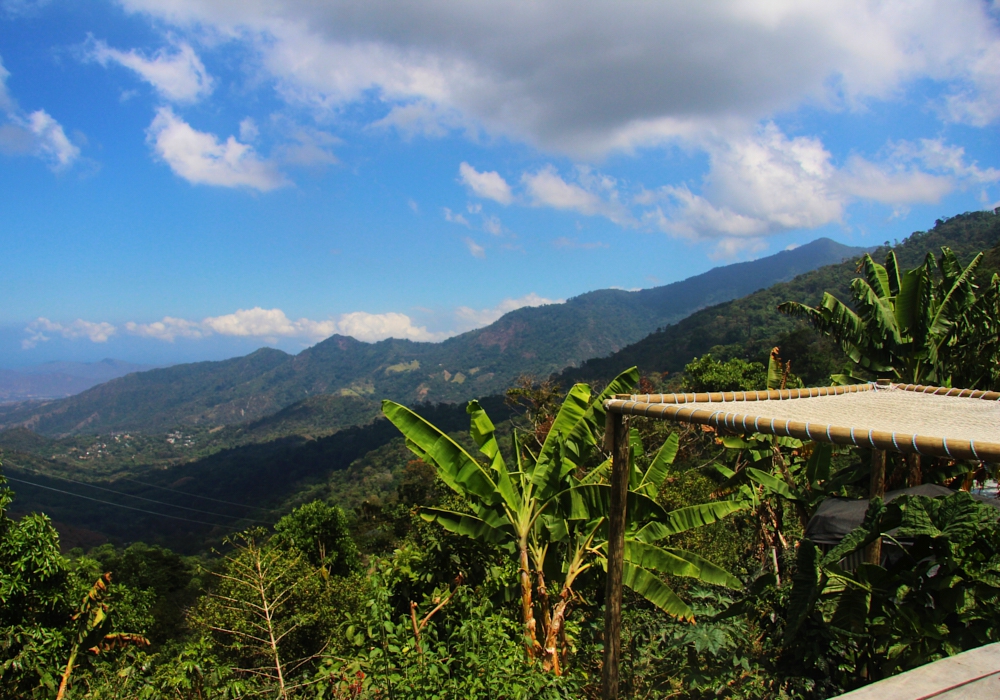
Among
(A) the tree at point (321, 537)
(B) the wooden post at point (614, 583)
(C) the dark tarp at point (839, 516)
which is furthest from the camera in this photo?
(A) the tree at point (321, 537)

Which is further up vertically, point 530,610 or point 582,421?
point 582,421

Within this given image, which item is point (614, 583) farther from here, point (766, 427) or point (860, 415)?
point (860, 415)

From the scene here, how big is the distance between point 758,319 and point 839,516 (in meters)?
71.5

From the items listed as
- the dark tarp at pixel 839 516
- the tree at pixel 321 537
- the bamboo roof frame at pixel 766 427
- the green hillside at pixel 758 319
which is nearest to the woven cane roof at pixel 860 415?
the bamboo roof frame at pixel 766 427

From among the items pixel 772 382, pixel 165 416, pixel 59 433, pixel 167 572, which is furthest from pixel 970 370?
pixel 59 433

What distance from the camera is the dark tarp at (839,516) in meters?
5.77

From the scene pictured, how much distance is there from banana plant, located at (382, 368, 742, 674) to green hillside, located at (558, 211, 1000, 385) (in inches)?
1696

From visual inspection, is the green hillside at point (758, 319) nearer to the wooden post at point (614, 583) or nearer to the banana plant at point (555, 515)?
the banana plant at point (555, 515)

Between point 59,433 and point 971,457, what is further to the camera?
point 59,433

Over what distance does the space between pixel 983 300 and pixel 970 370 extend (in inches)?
37.6

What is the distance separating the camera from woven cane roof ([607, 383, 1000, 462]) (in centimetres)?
203

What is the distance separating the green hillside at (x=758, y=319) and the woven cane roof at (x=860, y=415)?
44003 millimetres

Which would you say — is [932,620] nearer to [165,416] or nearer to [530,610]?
[530,610]

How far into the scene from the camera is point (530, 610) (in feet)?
16.1
